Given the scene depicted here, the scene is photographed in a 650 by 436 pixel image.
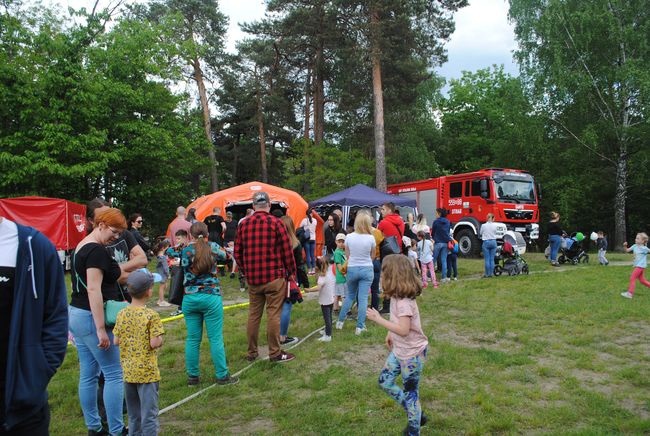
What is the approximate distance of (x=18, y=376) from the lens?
2.03 metres

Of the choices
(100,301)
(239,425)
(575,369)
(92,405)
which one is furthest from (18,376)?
(575,369)

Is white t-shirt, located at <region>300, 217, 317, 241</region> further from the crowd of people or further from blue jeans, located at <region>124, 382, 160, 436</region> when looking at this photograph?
blue jeans, located at <region>124, 382, 160, 436</region>

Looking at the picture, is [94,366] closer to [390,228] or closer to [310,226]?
[390,228]

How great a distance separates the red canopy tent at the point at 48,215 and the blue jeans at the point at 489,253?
1274cm

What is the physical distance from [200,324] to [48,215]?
43.8 ft

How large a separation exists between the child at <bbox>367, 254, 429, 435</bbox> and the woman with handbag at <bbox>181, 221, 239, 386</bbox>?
188cm

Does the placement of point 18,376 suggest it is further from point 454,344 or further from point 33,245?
point 454,344

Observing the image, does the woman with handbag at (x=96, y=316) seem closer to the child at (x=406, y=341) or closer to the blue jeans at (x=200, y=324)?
the blue jeans at (x=200, y=324)

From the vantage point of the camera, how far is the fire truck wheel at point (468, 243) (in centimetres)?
1720

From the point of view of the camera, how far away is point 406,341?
11.7 ft

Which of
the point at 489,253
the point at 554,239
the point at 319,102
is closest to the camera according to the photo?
the point at 489,253

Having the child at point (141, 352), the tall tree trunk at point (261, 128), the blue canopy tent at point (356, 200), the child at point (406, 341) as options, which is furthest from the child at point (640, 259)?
the tall tree trunk at point (261, 128)

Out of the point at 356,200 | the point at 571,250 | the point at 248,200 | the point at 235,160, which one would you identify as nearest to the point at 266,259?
the point at 356,200

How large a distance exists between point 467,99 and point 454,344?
1455 inches
